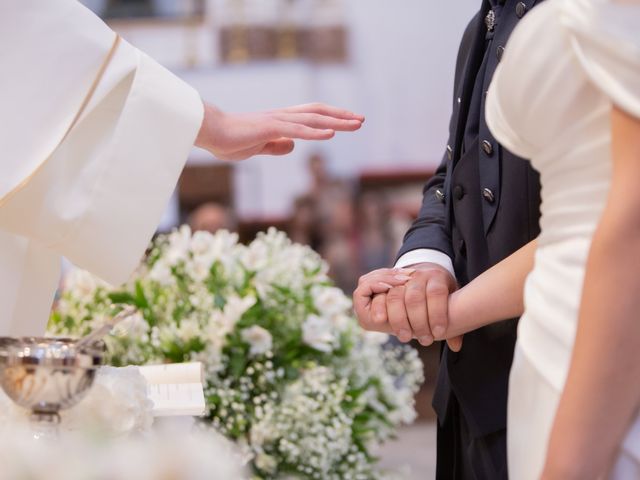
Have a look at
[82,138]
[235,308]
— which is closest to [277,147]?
[82,138]

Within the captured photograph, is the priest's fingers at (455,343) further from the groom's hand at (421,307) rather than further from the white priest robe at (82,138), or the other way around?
the white priest robe at (82,138)

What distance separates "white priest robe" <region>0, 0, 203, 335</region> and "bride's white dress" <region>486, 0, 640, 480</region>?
2.54ft

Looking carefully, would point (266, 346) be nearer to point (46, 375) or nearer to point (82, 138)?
point (82, 138)

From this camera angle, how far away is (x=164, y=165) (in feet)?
6.28

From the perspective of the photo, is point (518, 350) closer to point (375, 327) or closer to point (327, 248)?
point (375, 327)

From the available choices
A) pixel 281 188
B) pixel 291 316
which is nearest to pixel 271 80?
pixel 281 188

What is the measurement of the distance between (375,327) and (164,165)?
473 mm

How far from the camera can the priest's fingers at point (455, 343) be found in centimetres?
178

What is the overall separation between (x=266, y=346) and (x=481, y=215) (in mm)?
1070

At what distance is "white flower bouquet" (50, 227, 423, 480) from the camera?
2717 millimetres

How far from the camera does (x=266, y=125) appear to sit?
1.99 meters

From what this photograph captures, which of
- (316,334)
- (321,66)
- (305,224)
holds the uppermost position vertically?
(316,334)

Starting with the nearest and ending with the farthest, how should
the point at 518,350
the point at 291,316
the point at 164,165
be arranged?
1. the point at 518,350
2. the point at 164,165
3. the point at 291,316

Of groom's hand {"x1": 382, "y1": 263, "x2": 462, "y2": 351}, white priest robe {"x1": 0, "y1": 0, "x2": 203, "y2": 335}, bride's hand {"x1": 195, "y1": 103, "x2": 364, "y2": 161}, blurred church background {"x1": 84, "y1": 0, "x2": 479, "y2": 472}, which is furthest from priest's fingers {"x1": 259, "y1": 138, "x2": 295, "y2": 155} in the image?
blurred church background {"x1": 84, "y1": 0, "x2": 479, "y2": 472}
